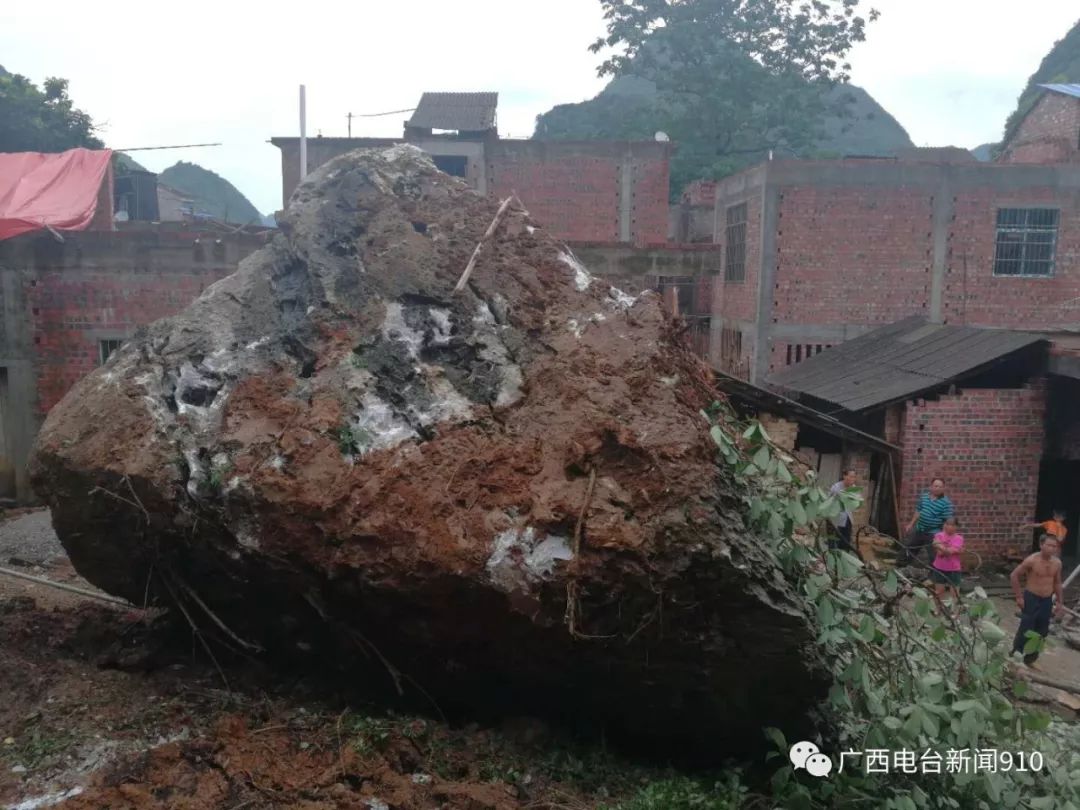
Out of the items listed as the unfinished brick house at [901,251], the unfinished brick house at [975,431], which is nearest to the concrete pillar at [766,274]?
the unfinished brick house at [901,251]

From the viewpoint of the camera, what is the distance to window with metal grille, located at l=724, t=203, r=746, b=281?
606 inches

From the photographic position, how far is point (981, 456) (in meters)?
9.89

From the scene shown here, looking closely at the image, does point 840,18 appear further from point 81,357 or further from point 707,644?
point 707,644

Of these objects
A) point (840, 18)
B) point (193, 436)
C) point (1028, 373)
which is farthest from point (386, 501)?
point (840, 18)

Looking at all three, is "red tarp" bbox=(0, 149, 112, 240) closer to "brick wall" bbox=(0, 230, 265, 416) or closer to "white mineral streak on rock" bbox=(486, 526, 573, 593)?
"brick wall" bbox=(0, 230, 265, 416)

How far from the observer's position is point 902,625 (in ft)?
12.9

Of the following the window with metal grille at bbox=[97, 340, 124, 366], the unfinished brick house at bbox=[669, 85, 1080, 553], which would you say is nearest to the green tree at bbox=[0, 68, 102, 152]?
the window with metal grille at bbox=[97, 340, 124, 366]

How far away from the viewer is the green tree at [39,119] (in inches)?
800

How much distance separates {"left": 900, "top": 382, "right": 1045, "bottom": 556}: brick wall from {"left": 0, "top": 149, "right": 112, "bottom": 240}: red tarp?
35.3 ft

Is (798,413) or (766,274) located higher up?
(766,274)

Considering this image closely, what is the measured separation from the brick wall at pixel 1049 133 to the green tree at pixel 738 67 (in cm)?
649

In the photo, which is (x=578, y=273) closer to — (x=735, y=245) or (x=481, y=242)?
(x=481, y=242)

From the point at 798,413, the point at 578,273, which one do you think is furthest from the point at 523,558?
the point at 798,413

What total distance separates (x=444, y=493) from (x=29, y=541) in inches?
261
